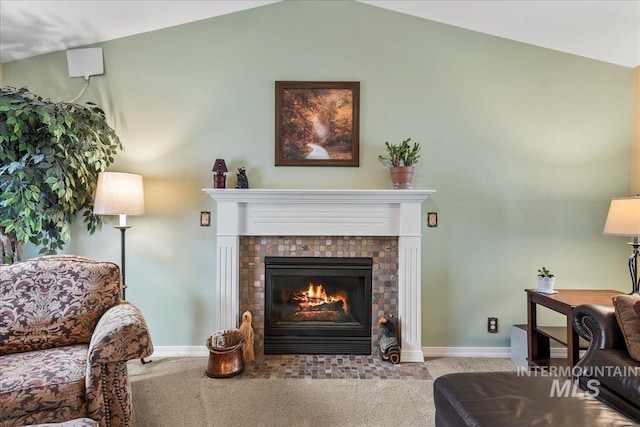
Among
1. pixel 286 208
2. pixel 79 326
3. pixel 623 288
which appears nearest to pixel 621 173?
pixel 623 288

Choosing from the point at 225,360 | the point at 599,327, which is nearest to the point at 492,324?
the point at 599,327

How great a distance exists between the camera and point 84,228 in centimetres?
281

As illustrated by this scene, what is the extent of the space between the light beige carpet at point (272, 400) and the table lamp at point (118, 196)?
2.42 feet

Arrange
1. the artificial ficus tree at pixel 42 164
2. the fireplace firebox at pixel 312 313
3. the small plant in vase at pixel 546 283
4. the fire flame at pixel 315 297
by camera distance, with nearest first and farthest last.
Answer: the artificial ficus tree at pixel 42 164 < the small plant in vase at pixel 546 283 < the fireplace firebox at pixel 312 313 < the fire flame at pixel 315 297

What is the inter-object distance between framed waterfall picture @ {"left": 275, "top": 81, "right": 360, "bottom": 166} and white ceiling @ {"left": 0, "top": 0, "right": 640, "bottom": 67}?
2.64 feet

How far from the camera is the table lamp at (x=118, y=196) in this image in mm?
2430

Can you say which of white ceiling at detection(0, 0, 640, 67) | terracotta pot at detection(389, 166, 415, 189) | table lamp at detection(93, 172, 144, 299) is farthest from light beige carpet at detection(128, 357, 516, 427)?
white ceiling at detection(0, 0, 640, 67)

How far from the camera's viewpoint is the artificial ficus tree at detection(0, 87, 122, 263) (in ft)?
6.98

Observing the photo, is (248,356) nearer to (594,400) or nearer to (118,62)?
(594,400)

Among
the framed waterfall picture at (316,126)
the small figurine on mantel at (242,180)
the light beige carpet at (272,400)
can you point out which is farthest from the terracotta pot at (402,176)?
the light beige carpet at (272,400)

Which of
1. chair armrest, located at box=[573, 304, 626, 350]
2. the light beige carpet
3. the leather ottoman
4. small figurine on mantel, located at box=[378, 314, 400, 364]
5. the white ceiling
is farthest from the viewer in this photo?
small figurine on mantel, located at box=[378, 314, 400, 364]

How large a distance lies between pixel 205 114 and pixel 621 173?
11.6 feet

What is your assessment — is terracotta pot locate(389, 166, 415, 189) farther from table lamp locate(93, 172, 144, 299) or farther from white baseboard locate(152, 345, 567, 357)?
table lamp locate(93, 172, 144, 299)

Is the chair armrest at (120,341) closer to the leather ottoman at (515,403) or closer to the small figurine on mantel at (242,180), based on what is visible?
the small figurine on mantel at (242,180)
